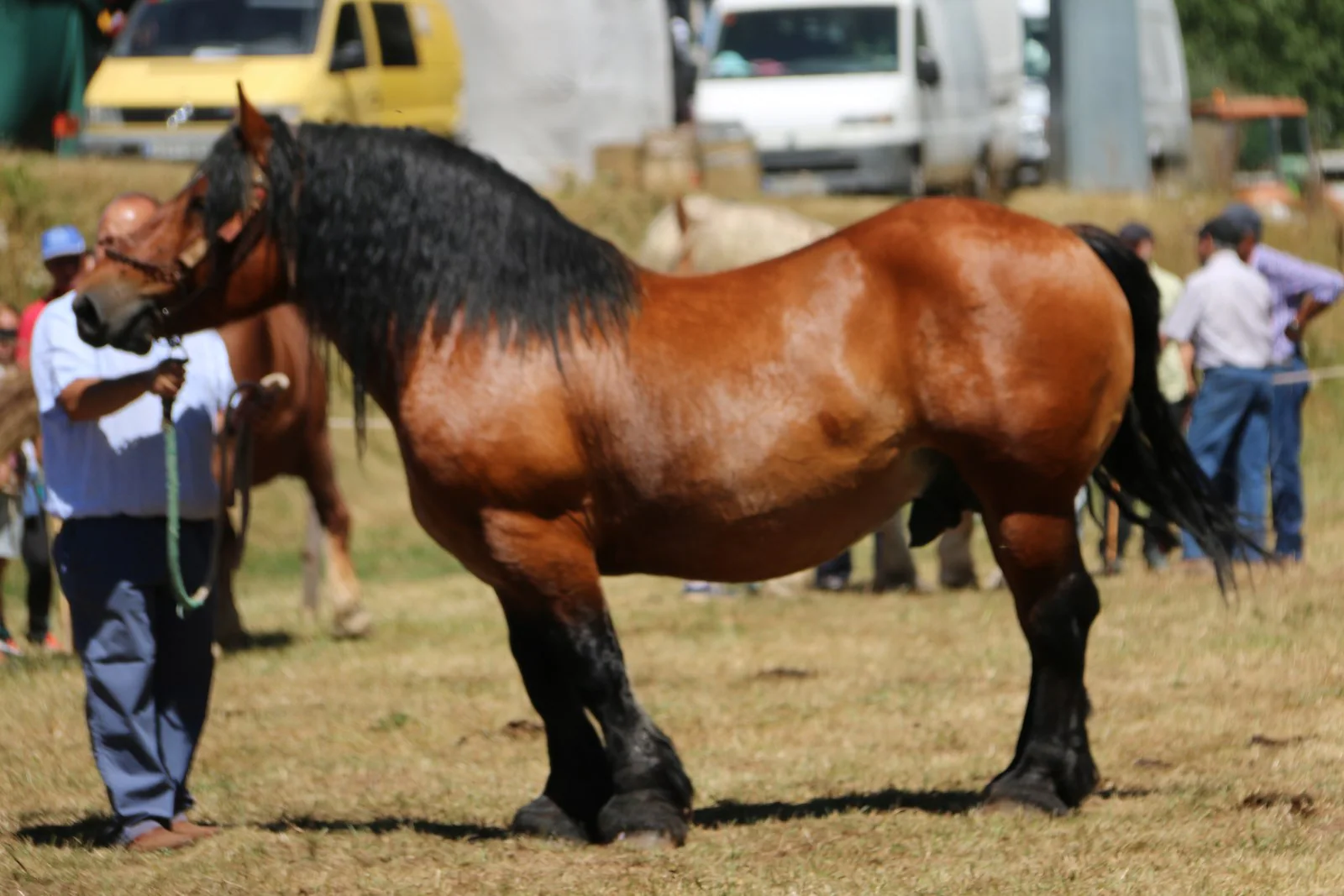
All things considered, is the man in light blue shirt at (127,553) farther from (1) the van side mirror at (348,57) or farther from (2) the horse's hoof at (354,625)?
(1) the van side mirror at (348,57)

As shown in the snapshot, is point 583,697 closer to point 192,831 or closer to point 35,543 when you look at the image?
point 192,831

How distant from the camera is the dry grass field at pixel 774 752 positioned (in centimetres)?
561

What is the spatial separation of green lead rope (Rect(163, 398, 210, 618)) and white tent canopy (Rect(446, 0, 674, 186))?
15.9m

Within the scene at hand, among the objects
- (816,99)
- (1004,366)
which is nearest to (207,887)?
(1004,366)

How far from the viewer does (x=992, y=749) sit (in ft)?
24.1

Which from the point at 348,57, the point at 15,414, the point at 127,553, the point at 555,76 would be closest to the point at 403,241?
the point at 127,553

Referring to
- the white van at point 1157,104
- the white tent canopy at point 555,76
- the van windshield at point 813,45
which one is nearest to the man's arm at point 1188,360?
the van windshield at point 813,45

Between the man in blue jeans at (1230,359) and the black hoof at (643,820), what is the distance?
621cm

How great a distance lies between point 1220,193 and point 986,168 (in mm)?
2556

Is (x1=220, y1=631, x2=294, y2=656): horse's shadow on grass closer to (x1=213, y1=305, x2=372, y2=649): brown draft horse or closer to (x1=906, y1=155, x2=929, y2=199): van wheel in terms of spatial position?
(x1=213, y1=305, x2=372, y2=649): brown draft horse

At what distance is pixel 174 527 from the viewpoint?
6.05 metres

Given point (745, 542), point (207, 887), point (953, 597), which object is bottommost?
point (953, 597)

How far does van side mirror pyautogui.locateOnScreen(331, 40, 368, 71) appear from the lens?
18.2 meters

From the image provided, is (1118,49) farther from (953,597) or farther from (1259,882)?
(1259,882)
